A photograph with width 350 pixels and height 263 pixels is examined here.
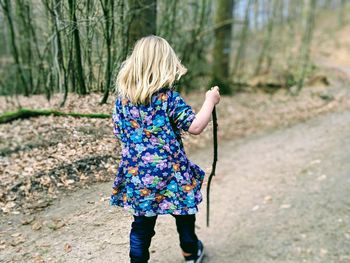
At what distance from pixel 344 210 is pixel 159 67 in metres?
3.31

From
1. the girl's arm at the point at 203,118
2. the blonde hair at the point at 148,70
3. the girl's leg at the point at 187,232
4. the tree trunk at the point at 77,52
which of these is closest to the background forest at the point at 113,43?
the tree trunk at the point at 77,52

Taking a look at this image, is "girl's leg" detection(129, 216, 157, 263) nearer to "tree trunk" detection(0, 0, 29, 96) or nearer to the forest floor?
the forest floor

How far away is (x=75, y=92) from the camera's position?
12.6 ft

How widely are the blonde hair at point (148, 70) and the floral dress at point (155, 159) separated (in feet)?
0.23

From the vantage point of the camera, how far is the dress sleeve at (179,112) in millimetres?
2648

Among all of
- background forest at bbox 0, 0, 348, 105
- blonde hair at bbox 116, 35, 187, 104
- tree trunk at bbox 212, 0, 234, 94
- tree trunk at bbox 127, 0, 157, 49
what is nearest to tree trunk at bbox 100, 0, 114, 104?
background forest at bbox 0, 0, 348, 105

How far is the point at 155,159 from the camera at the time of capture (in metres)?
2.77

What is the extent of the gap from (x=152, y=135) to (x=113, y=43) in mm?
1330

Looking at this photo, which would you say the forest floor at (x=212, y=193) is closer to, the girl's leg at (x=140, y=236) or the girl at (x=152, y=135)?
the girl's leg at (x=140, y=236)

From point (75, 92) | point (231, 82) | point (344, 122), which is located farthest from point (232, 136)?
point (75, 92)

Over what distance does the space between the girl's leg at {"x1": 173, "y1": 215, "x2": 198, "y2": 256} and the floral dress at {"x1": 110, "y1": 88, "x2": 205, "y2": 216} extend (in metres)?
0.45

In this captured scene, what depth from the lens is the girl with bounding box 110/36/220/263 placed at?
104 inches

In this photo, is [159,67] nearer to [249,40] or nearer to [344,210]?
[344,210]

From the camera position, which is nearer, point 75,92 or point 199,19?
point 75,92
